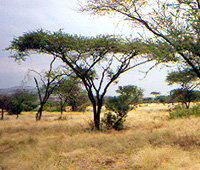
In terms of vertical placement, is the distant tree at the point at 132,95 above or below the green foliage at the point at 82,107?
above

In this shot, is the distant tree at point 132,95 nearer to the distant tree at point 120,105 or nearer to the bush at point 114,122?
the distant tree at point 120,105

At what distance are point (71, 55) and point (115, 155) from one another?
893 cm

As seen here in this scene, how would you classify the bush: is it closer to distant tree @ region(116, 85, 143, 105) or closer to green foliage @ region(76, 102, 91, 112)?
distant tree @ region(116, 85, 143, 105)

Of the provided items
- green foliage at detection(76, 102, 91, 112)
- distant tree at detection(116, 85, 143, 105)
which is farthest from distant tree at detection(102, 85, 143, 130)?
green foliage at detection(76, 102, 91, 112)

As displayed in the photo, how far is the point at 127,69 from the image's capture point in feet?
44.3

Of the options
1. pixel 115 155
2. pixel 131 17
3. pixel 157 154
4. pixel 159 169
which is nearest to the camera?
pixel 159 169

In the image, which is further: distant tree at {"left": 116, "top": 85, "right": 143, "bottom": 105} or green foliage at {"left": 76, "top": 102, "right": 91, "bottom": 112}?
green foliage at {"left": 76, "top": 102, "right": 91, "bottom": 112}

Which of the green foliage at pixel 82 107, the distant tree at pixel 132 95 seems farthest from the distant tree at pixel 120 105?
the green foliage at pixel 82 107

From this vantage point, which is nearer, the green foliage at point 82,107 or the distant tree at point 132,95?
the distant tree at point 132,95

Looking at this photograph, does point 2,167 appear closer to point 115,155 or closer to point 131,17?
point 115,155

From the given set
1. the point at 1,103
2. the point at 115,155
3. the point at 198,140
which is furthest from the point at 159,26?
the point at 1,103

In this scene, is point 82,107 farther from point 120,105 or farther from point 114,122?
point 120,105

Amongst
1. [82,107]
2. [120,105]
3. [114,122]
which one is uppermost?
[120,105]

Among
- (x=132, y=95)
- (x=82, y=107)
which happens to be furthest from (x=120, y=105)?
(x=82, y=107)
